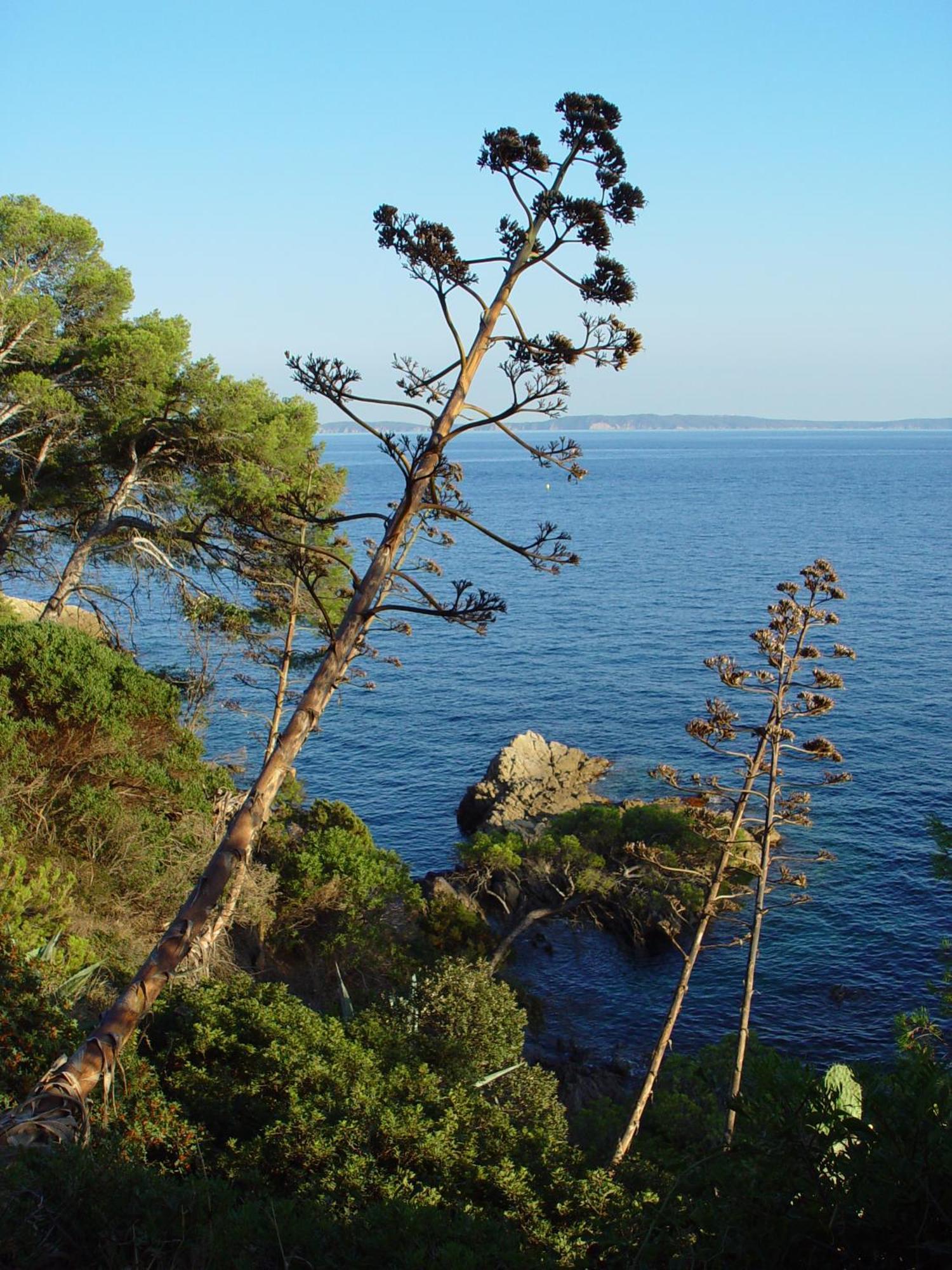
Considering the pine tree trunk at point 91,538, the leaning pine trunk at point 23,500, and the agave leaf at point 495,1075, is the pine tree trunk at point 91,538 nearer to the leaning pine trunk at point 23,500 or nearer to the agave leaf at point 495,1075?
the leaning pine trunk at point 23,500

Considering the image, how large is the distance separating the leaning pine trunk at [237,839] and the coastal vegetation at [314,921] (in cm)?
3

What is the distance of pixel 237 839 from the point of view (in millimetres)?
7637

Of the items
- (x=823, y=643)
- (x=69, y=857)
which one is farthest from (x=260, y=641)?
(x=823, y=643)

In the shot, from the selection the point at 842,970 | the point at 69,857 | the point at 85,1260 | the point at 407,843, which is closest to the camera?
the point at 85,1260

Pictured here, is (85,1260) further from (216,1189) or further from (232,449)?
(232,449)

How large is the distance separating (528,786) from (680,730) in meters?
9.38

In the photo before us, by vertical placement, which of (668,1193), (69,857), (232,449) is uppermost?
(232,449)

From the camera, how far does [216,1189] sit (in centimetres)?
668

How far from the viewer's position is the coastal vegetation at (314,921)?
221 inches

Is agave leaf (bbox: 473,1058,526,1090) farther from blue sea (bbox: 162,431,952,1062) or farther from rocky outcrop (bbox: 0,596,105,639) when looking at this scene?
rocky outcrop (bbox: 0,596,105,639)

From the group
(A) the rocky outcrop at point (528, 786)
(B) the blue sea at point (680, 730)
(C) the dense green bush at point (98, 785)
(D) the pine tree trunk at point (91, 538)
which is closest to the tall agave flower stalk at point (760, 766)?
(B) the blue sea at point (680, 730)

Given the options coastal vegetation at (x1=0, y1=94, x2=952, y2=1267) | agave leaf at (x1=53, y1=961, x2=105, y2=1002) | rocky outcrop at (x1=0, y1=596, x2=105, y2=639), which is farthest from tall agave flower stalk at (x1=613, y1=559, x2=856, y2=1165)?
rocky outcrop at (x1=0, y1=596, x2=105, y2=639)

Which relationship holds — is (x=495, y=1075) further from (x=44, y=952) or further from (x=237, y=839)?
(x=237, y=839)

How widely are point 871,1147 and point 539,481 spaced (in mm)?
176229
